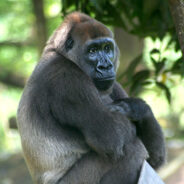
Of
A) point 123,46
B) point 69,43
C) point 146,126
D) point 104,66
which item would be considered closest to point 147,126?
point 146,126

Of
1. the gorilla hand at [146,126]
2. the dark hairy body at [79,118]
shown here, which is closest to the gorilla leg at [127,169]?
the dark hairy body at [79,118]

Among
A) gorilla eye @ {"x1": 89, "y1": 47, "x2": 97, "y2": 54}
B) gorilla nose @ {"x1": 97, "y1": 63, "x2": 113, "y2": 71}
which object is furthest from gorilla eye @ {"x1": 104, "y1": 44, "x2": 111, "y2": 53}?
gorilla nose @ {"x1": 97, "y1": 63, "x2": 113, "y2": 71}

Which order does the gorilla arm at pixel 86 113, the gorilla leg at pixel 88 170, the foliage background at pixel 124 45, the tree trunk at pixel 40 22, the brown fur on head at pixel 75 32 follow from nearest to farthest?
the gorilla arm at pixel 86 113
the gorilla leg at pixel 88 170
the brown fur on head at pixel 75 32
the foliage background at pixel 124 45
the tree trunk at pixel 40 22

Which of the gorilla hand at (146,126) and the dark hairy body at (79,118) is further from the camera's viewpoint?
the gorilla hand at (146,126)

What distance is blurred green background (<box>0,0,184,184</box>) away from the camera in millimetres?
4363

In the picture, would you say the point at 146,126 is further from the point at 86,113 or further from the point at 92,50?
the point at 92,50

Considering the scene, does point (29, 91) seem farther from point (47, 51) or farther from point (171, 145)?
point (171, 145)

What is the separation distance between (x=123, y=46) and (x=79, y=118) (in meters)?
2.97

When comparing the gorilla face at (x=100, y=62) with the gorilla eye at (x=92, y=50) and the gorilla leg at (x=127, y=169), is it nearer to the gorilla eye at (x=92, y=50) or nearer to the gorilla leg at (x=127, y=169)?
the gorilla eye at (x=92, y=50)

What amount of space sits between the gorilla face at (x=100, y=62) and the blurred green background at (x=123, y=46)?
38 cm

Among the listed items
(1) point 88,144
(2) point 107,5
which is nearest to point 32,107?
(1) point 88,144

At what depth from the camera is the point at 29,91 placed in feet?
11.9

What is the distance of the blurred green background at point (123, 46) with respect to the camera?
4.36 metres

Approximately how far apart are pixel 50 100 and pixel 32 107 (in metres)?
0.22
